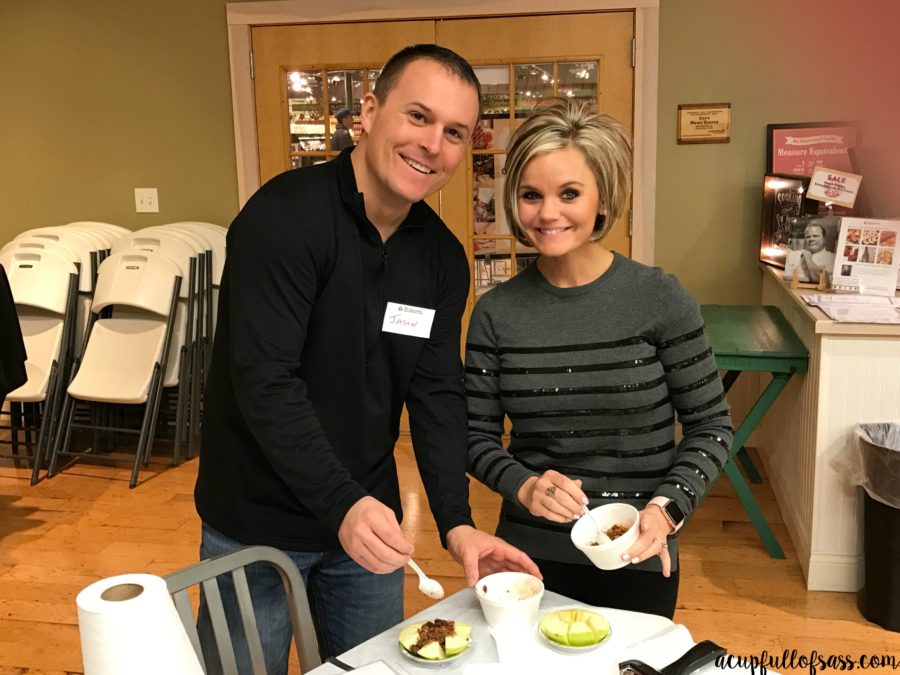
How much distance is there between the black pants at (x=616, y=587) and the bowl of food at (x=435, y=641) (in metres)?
0.37

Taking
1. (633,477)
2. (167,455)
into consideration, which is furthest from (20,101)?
(633,477)

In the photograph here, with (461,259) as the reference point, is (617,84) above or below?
above

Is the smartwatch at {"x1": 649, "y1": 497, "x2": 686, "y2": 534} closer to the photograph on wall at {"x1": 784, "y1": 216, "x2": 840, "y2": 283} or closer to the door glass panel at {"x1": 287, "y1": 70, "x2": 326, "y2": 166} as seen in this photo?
the photograph on wall at {"x1": 784, "y1": 216, "x2": 840, "y2": 283}

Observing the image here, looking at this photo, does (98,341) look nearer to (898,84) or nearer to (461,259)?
(461,259)

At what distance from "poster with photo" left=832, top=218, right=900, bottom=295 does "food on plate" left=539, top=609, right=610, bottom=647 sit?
84.7 inches

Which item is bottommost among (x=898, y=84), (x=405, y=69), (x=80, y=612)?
(x=80, y=612)

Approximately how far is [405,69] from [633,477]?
0.82m

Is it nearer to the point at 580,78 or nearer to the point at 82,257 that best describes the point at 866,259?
the point at 580,78

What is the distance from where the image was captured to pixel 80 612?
28.5 inches

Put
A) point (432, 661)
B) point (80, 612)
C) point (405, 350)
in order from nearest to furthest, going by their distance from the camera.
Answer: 1. point (80, 612)
2. point (432, 661)
3. point (405, 350)

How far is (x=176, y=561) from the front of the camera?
309 cm

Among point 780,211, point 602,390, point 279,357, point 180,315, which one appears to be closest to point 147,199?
point 180,315

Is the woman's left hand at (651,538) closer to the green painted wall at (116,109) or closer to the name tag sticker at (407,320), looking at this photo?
the name tag sticker at (407,320)

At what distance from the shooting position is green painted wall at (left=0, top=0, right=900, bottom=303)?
3.93 m
